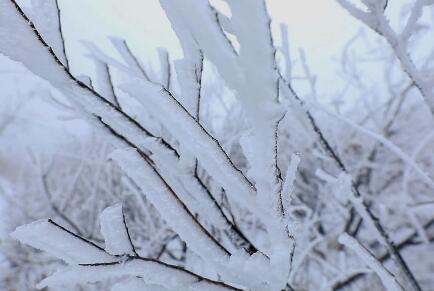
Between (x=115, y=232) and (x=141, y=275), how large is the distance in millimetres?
48

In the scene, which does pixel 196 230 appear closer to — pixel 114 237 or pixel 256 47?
pixel 114 237

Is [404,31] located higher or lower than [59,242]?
higher

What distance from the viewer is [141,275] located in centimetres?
42

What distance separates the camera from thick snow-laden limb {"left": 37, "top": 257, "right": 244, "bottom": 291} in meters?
0.40

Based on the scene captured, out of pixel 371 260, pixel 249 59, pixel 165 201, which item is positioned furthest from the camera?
pixel 371 260

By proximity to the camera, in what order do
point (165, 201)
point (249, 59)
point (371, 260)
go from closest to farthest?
point (249, 59) < point (165, 201) < point (371, 260)

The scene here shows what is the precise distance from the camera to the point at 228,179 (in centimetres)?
39

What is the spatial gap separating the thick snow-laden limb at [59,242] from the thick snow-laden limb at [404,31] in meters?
0.44

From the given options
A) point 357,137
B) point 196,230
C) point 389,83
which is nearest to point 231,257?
point 196,230

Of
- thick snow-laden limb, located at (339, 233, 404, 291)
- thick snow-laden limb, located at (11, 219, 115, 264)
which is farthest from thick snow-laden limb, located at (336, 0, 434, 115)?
thick snow-laden limb, located at (11, 219, 115, 264)

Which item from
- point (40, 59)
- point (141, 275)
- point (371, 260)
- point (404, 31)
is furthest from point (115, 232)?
point (404, 31)

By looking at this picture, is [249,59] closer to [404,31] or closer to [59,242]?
[59,242]

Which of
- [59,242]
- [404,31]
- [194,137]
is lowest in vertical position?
[59,242]

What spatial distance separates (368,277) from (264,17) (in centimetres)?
429
